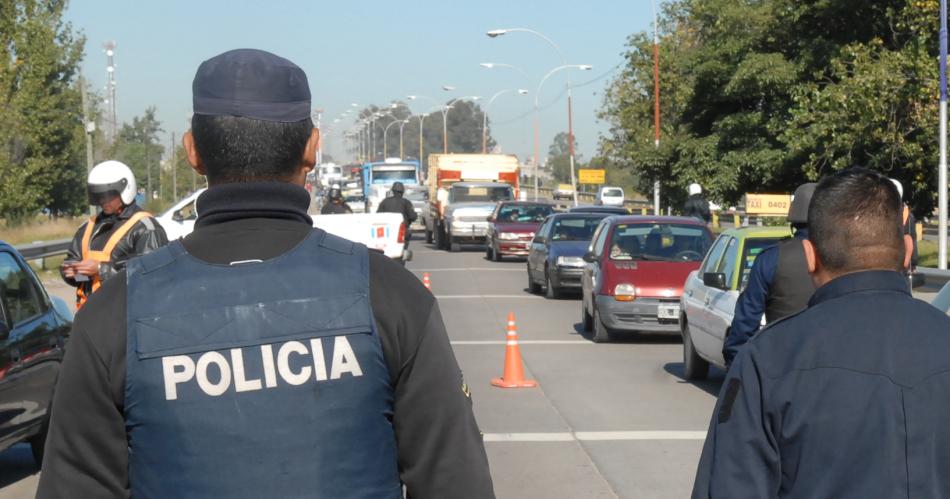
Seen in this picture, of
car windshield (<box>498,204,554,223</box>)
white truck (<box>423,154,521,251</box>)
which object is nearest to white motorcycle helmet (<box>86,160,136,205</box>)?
car windshield (<box>498,204,554,223</box>)

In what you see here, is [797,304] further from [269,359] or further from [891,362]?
[269,359]

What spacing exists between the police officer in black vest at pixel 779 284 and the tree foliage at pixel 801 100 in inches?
909

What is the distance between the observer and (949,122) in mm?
29156

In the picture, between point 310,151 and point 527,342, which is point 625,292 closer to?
point 527,342

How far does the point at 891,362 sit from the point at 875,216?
0.46 meters

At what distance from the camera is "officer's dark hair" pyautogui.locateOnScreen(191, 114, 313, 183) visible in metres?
2.59

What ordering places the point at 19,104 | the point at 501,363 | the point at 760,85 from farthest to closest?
the point at 19,104 → the point at 760,85 → the point at 501,363

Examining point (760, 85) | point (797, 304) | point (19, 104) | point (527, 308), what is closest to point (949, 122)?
point (760, 85)

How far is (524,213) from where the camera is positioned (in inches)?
1430

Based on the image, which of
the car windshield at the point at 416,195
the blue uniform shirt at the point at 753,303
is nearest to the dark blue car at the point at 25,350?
the blue uniform shirt at the point at 753,303

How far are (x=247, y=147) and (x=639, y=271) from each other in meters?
15.2

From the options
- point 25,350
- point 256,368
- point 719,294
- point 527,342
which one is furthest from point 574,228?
point 256,368

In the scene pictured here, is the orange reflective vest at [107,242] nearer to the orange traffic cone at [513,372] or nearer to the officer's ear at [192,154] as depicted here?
the orange traffic cone at [513,372]

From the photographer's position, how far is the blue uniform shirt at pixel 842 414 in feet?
10.1
